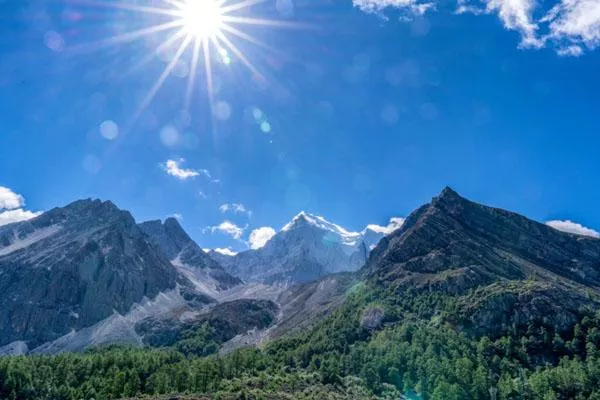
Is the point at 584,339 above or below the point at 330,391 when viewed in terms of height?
above

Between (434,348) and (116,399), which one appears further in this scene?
(434,348)

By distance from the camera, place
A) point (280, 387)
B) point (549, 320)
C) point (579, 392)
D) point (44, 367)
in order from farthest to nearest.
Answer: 1. point (549, 320)
2. point (44, 367)
3. point (280, 387)
4. point (579, 392)

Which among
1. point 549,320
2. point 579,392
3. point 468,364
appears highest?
point 549,320

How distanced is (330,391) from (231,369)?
40499 mm

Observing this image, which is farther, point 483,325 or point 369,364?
point 483,325

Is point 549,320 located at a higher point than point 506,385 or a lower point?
higher

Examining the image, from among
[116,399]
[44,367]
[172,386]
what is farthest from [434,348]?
Answer: [44,367]

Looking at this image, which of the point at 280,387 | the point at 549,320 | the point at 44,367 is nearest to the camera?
the point at 280,387

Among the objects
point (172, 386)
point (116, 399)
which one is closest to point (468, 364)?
point (172, 386)

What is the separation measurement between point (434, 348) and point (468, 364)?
19.9 m

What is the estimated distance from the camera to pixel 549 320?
182375mm

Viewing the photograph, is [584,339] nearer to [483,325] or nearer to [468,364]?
[483,325]

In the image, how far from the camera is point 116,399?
139 metres

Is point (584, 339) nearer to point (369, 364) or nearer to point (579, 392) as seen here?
point (579, 392)
